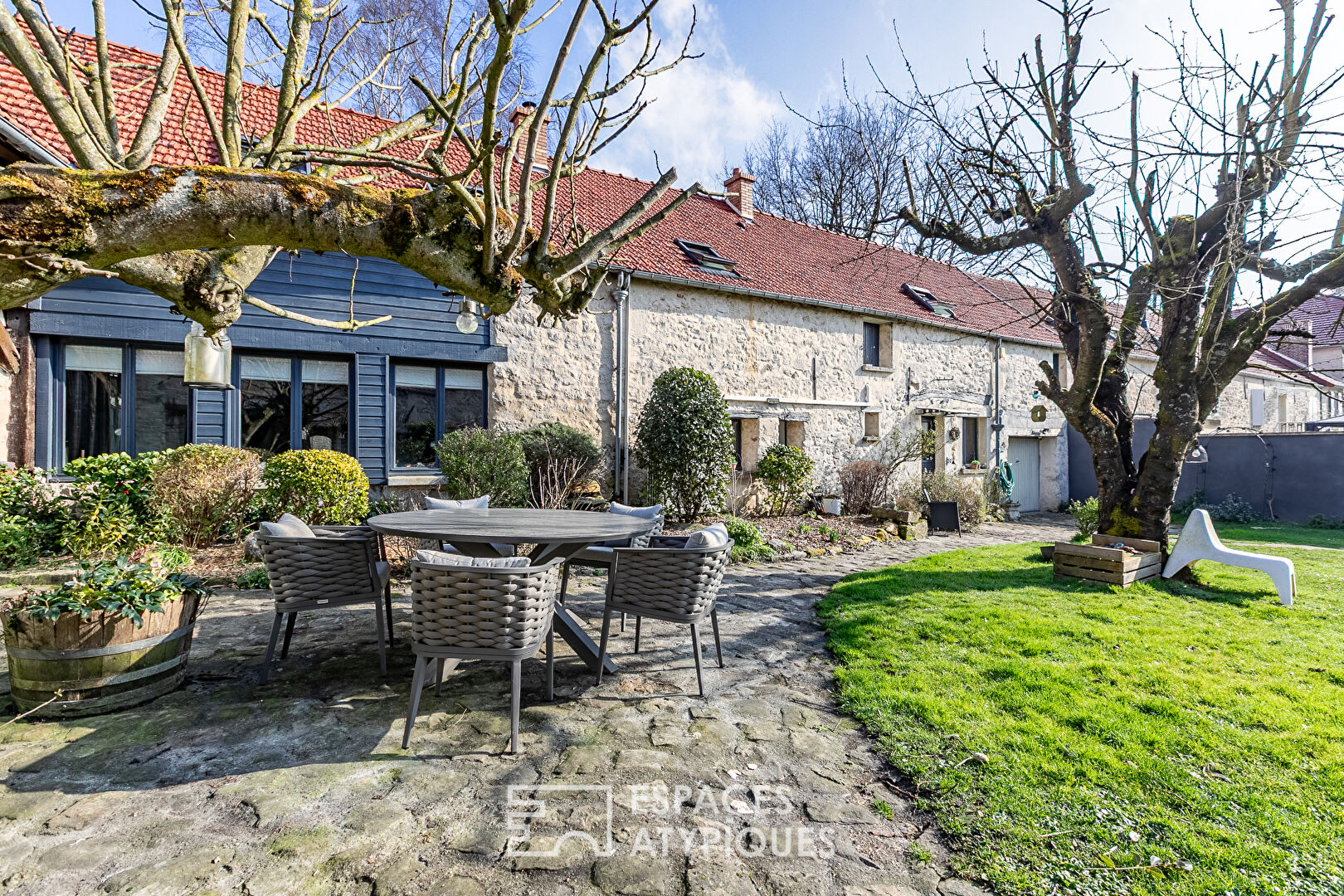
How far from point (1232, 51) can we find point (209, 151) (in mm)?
10224

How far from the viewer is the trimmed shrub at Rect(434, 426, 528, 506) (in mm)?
7824

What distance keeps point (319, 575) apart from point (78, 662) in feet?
3.30

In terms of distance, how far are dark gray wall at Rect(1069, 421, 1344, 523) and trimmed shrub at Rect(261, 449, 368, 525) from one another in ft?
48.5

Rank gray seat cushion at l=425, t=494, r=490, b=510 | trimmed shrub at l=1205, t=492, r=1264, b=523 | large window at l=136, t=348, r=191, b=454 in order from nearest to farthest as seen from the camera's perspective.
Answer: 1. gray seat cushion at l=425, t=494, r=490, b=510
2. large window at l=136, t=348, r=191, b=454
3. trimmed shrub at l=1205, t=492, r=1264, b=523

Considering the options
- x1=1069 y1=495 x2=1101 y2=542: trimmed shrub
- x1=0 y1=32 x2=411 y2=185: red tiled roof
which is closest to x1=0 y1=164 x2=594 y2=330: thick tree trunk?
x1=0 y1=32 x2=411 y2=185: red tiled roof

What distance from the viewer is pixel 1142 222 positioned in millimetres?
5531

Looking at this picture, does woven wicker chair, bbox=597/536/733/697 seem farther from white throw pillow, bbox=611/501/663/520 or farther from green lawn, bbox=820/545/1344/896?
white throw pillow, bbox=611/501/663/520

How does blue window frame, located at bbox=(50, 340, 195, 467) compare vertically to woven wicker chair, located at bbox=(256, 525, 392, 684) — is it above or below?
above

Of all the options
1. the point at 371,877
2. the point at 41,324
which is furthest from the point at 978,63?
the point at 41,324

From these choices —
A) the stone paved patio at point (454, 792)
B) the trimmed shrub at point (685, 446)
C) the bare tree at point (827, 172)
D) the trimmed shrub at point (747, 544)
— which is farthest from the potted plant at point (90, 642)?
the bare tree at point (827, 172)

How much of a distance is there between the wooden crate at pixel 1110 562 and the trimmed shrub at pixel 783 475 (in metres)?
4.69

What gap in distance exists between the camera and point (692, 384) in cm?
938

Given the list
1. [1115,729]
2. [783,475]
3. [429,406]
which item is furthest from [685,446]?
[1115,729]

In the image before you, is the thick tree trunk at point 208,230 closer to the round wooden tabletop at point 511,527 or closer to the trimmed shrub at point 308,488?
the round wooden tabletop at point 511,527
